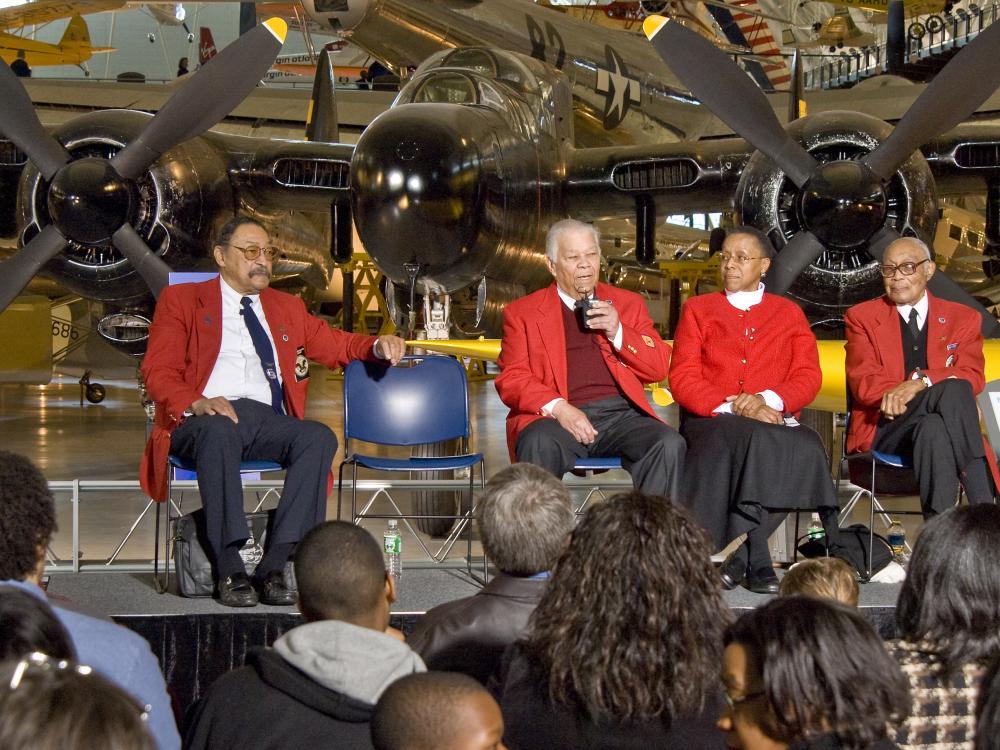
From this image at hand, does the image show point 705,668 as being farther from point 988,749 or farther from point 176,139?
point 176,139

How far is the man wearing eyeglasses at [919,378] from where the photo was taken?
15.6 ft

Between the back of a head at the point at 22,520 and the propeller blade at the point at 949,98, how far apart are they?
6.43 m

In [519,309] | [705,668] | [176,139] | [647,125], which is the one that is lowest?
[705,668]

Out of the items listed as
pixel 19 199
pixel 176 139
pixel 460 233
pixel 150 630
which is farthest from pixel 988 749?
pixel 19 199

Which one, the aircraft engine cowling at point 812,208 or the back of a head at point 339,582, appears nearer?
the back of a head at point 339,582

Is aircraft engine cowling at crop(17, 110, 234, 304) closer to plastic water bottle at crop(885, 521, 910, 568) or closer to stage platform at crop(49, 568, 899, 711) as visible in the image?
stage platform at crop(49, 568, 899, 711)

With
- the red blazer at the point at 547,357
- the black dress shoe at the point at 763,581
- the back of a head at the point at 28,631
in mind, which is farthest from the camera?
the red blazer at the point at 547,357

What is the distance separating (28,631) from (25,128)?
7128 mm

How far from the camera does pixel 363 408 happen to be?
5426 millimetres

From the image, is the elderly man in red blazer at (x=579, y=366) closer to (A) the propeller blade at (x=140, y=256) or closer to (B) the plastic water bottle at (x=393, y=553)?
(B) the plastic water bottle at (x=393, y=553)

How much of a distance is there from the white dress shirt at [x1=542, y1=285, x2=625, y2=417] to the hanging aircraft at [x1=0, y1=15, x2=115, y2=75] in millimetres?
26843

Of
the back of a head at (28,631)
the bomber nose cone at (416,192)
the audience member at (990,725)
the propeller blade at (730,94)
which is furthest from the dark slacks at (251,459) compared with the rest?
the propeller blade at (730,94)

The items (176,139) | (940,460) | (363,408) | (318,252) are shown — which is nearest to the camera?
(940,460)

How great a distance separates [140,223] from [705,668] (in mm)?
7177
